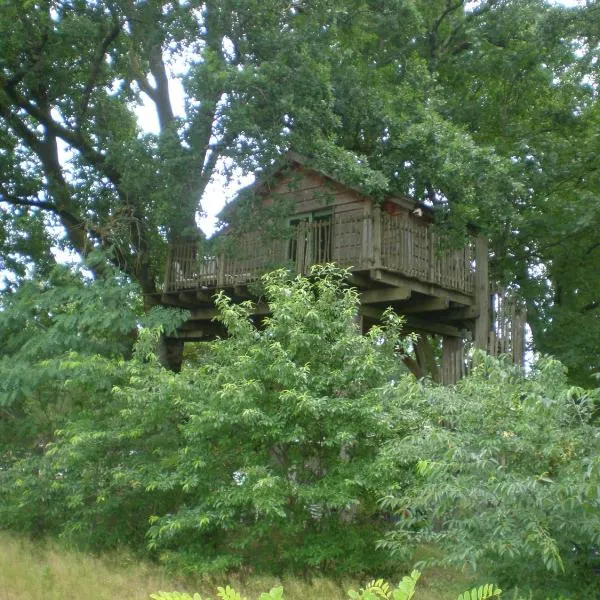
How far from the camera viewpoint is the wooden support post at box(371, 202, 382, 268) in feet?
54.1

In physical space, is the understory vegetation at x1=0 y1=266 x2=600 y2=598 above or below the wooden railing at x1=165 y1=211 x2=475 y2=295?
below

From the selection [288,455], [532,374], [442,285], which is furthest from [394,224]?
[532,374]

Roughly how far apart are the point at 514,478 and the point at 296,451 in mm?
5009

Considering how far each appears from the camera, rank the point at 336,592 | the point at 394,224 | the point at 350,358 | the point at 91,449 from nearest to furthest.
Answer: the point at 336,592 → the point at 350,358 → the point at 91,449 → the point at 394,224

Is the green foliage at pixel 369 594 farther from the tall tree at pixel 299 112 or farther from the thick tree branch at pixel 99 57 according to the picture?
Answer: the thick tree branch at pixel 99 57

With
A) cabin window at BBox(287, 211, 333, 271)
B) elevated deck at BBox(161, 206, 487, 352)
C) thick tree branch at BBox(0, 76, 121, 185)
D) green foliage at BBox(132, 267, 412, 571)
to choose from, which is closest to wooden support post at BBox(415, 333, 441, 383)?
elevated deck at BBox(161, 206, 487, 352)

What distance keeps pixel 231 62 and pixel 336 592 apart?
36.2ft

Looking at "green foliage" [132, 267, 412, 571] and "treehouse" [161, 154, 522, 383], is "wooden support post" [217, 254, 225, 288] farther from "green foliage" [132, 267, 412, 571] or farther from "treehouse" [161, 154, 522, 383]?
"green foliage" [132, 267, 412, 571]

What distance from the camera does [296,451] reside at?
41.4ft

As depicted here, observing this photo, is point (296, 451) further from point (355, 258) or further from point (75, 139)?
point (75, 139)

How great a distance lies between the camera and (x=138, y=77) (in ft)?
72.9

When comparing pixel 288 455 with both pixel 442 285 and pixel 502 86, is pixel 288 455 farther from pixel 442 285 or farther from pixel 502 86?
pixel 502 86

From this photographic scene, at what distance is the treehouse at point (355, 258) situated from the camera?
17.2 m

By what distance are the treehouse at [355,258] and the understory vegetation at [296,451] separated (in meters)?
2.34
